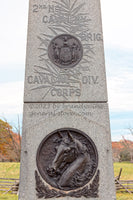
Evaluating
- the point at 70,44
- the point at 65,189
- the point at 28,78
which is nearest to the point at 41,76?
the point at 28,78

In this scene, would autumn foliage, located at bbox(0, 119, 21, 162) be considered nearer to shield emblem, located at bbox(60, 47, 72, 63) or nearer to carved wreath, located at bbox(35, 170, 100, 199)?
shield emblem, located at bbox(60, 47, 72, 63)

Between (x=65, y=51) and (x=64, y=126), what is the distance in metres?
1.88

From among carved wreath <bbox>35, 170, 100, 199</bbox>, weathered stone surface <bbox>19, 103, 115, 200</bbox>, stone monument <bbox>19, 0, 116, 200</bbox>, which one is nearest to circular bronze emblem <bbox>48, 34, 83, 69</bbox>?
stone monument <bbox>19, 0, 116, 200</bbox>

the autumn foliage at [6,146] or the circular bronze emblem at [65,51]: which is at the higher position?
the circular bronze emblem at [65,51]

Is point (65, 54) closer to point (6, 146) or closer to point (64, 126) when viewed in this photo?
point (64, 126)

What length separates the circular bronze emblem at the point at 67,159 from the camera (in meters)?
4.61

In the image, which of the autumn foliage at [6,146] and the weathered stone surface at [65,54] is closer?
the weathered stone surface at [65,54]

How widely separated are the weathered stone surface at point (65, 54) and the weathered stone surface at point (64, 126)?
231 mm

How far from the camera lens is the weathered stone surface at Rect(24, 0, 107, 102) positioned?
5.23m

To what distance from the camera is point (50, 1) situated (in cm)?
581

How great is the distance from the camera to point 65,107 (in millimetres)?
Result: 5117

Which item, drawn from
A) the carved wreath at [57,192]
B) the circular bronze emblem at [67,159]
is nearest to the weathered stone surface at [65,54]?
the circular bronze emblem at [67,159]

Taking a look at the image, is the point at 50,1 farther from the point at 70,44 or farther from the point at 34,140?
the point at 34,140

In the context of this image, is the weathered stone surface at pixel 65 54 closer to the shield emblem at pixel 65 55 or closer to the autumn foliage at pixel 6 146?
the shield emblem at pixel 65 55
